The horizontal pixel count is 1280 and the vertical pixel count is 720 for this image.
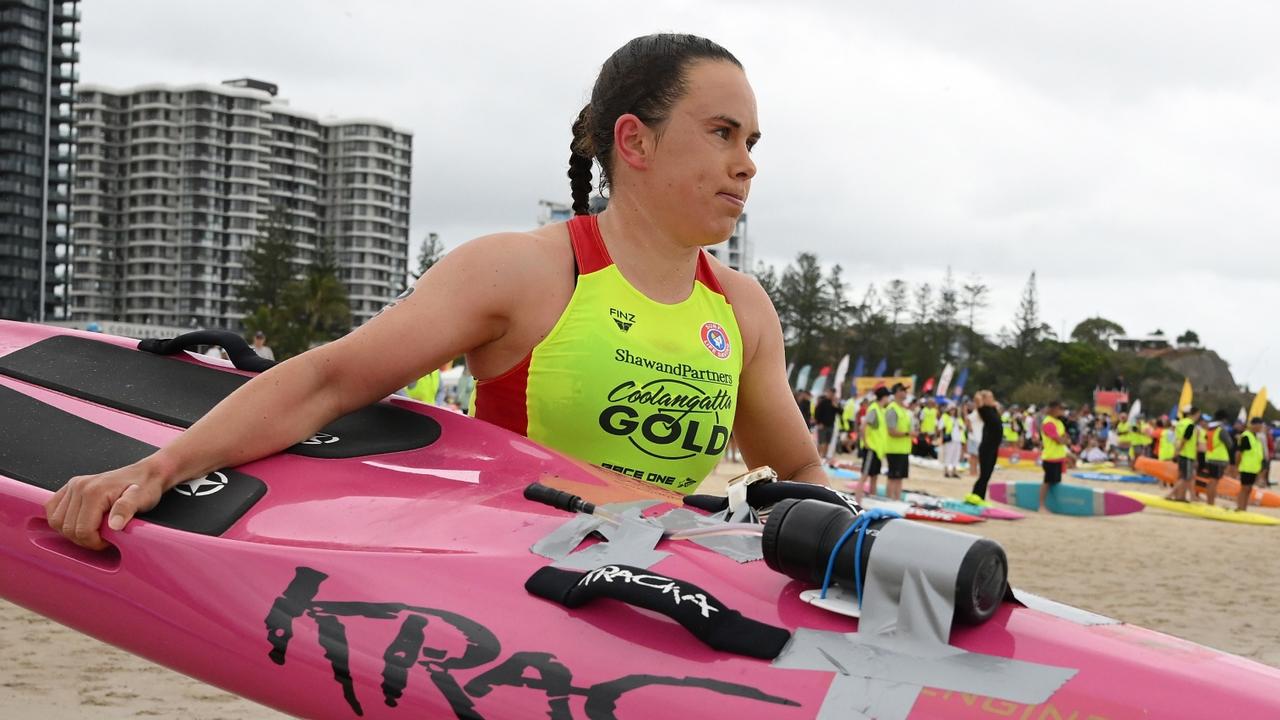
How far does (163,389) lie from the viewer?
8.83 feet

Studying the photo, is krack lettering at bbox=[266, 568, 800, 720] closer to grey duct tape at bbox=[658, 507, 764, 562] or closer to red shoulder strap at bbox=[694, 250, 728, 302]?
grey duct tape at bbox=[658, 507, 764, 562]

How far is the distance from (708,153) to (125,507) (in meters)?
1.25

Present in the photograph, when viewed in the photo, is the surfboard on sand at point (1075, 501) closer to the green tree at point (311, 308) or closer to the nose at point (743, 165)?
the nose at point (743, 165)

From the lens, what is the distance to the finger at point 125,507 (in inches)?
78.4

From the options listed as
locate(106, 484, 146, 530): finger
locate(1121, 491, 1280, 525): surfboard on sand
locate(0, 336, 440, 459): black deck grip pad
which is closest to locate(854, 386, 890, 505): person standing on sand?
locate(1121, 491, 1280, 525): surfboard on sand

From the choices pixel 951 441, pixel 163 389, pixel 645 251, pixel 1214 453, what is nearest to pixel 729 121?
pixel 645 251

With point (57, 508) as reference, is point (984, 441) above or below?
below

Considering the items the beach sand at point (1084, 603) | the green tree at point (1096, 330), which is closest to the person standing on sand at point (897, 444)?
the beach sand at point (1084, 603)

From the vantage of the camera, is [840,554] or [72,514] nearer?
[840,554]

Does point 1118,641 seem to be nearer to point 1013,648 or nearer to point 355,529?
point 1013,648

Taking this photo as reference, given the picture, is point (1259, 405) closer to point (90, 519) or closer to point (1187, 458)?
point (1187, 458)

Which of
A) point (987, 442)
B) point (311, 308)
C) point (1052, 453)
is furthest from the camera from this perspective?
point (311, 308)

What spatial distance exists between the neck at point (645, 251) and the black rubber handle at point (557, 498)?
0.46 meters

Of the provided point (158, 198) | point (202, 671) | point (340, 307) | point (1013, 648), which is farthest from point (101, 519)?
point (158, 198)
